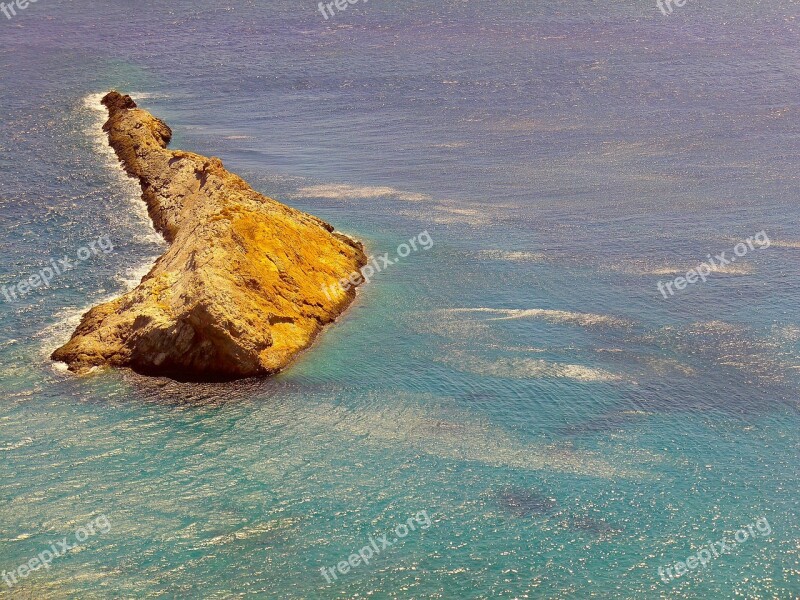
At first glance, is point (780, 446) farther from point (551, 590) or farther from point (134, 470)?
point (134, 470)

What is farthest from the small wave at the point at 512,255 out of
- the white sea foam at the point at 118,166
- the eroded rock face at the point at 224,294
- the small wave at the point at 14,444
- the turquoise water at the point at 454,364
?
the small wave at the point at 14,444

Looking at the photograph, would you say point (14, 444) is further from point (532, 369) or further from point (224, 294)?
point (532, 369)

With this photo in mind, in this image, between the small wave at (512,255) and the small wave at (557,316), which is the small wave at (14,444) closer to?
the small wave at (557,316)

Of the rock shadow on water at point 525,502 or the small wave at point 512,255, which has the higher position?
the small wave at point 512,255

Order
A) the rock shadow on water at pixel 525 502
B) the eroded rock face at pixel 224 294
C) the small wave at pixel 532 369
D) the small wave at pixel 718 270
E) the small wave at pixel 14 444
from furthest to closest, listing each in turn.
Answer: the small wave at pixel 718 270 → the small wave at pixel 532 369 → the eroded rock face at pixel 224 294 → the small wave at pixel 14 444 → the rock shadow on water at pixel 525 502

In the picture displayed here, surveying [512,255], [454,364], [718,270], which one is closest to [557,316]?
[454,364]

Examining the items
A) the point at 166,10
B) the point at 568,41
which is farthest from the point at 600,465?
the point at 166,10
